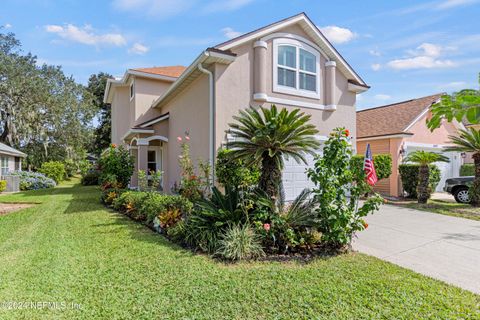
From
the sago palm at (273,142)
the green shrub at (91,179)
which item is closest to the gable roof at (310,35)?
the sago palm at (273,142)

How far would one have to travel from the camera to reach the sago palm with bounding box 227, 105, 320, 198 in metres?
6.27

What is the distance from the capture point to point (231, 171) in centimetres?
878

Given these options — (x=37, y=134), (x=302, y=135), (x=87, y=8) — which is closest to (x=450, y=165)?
(x=302, y=135)

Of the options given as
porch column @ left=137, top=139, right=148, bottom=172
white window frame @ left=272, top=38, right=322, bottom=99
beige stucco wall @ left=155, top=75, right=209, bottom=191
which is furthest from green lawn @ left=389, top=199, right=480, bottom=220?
porch column @ left=137, top=139, right=148, bottom=172

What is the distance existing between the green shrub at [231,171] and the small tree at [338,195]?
8.21 feet

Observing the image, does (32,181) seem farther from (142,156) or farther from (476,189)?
(476,189)

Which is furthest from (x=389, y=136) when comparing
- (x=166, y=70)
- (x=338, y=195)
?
(x=166, y=70)

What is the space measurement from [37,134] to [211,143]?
2736cm

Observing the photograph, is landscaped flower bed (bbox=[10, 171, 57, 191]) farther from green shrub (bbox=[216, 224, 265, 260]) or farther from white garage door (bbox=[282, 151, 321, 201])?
green shrub (bbox=[216, 224, 265, 260])

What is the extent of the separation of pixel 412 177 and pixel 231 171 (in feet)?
34.2

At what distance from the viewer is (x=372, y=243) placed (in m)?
6.54

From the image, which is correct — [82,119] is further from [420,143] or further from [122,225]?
[420,143]

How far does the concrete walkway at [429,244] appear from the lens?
16.1 ft

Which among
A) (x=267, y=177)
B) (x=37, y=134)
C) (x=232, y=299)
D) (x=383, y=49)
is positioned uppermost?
(x=383, y=49)
